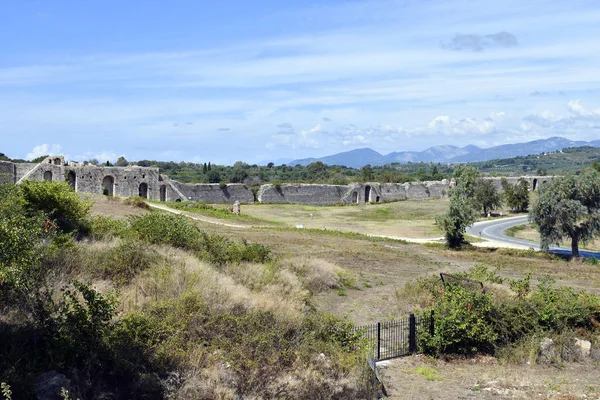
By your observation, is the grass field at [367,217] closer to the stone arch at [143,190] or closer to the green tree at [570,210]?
the stone arch at [143,190]

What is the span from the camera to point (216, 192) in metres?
62.7

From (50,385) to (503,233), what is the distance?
44613mm

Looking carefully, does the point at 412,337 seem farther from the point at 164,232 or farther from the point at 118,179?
the point at 118,179

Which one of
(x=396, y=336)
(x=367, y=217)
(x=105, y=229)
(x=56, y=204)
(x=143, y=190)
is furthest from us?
(x=367, y=217)

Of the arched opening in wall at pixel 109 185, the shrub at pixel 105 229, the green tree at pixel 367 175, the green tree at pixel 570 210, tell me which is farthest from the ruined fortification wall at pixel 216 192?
the shrub at pixel 105 229

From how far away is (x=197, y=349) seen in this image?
1023cm

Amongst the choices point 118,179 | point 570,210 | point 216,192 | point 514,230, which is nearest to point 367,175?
point 216,192

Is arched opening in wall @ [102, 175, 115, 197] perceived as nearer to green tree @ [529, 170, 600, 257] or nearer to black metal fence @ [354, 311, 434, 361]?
green tree @ [529, 170, 600, 257]

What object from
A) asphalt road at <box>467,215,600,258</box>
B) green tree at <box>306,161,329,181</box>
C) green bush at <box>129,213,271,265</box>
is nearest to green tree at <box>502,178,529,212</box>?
asphalt road at <box>467,215,600,258</box>

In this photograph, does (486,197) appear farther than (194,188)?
Yes

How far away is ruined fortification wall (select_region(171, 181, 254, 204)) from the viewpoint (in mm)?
58219

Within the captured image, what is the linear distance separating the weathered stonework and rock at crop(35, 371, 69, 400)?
Answer: 20.9 meters

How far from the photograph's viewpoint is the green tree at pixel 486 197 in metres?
62.4

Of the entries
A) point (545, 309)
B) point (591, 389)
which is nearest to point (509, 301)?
point (545, 309)
